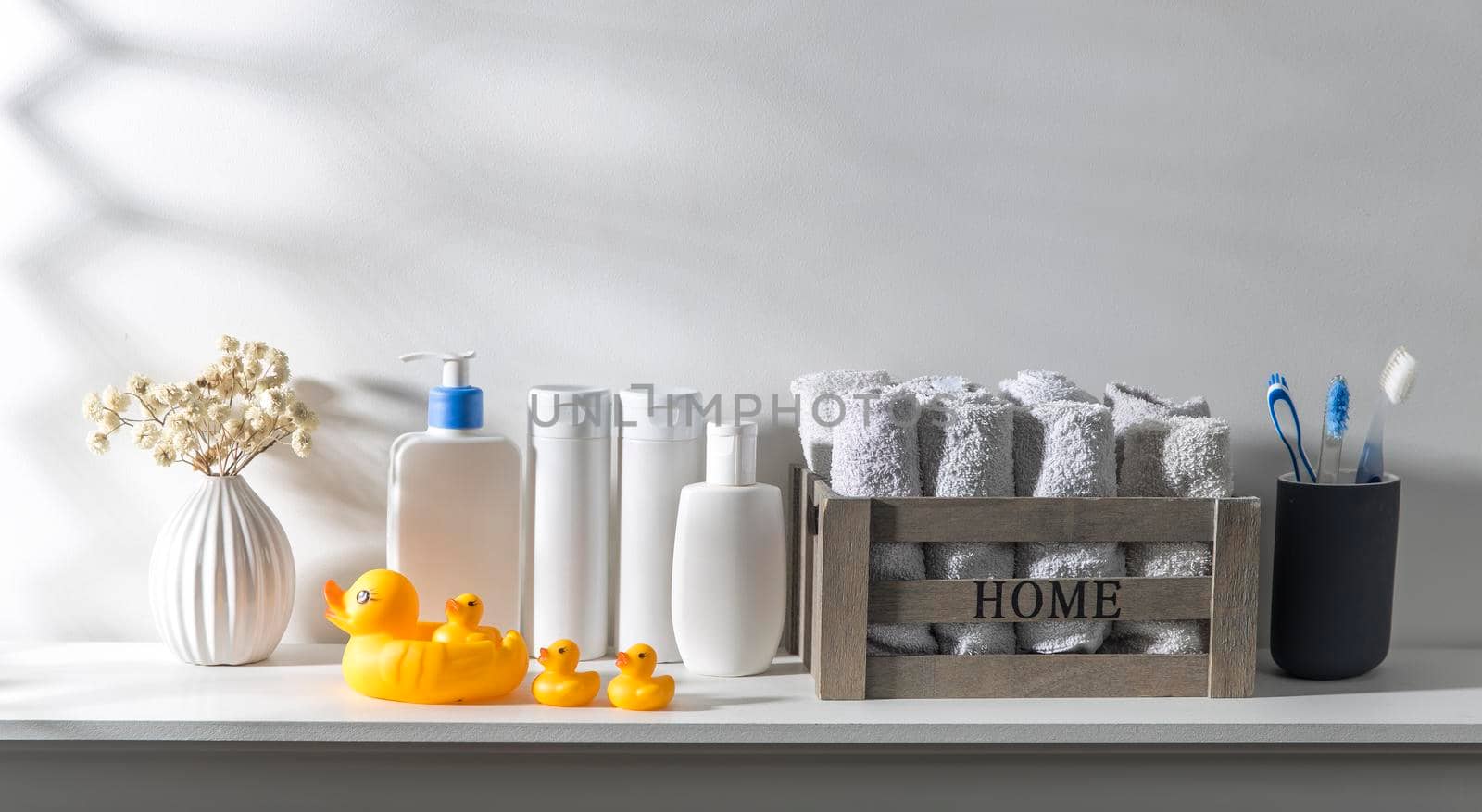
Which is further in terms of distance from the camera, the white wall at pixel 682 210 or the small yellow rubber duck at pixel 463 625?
the white wall at pixel 682 210

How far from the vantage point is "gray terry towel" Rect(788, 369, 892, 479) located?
0.86m

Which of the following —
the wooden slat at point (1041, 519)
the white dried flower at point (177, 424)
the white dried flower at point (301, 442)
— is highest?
the white dried flower at point (177, 424)

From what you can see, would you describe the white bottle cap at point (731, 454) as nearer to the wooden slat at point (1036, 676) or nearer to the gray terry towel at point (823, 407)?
the gray terry towel at point (823, 407)

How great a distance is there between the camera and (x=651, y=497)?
2.82 ft

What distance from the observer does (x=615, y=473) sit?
3.05ft

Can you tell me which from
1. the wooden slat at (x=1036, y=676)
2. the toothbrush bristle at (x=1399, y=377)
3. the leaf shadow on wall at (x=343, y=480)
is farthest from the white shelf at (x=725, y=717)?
the toothbrush bristle at (x=1399, y=377)

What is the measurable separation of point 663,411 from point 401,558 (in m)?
0.22

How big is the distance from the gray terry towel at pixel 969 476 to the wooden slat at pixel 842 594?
6 centimetres

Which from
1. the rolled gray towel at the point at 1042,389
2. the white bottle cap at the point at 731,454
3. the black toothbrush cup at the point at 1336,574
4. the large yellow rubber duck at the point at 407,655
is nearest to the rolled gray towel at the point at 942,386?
the rolled gray towel at the point at 1042,389

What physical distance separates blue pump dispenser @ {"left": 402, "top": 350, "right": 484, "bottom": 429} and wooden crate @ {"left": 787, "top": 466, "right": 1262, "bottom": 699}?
0.86 feet

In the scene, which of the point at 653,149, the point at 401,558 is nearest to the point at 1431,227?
the point at 653,149

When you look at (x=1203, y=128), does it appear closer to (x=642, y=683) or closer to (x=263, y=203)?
(x=642, y=683)

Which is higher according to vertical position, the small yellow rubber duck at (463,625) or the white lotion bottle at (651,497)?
the white lotion bottle at (651,497)

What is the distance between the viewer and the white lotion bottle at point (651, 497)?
2.81 feet
